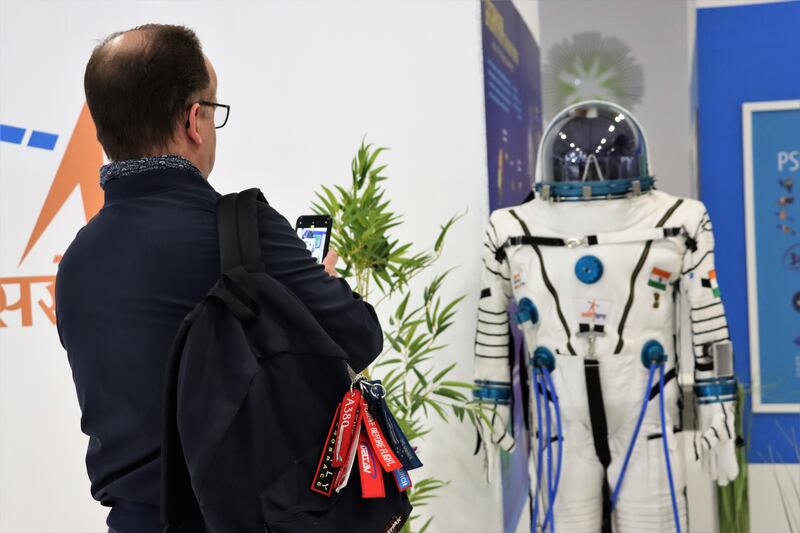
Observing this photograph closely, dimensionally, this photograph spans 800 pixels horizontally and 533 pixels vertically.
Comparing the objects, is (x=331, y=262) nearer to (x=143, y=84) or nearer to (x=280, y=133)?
(x=143, y=84)

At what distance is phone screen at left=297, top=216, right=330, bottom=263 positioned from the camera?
1738 millimetres

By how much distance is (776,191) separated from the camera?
3639 mm

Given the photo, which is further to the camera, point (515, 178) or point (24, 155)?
point (515, 178)

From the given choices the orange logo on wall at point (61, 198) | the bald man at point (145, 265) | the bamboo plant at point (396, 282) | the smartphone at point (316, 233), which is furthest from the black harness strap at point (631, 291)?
the orange logo on wall at point (61, 198)

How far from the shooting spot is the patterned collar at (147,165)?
137 centimetres

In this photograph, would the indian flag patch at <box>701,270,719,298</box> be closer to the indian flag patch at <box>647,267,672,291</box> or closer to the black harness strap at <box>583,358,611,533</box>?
the indian flag patch at <box>647,267,672,291</box>

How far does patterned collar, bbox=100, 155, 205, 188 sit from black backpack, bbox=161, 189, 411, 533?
9 cm

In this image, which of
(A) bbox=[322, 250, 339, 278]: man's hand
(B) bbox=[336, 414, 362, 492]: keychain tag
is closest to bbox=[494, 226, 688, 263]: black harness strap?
(A) bbox=[322, 250, 339, 278]: man's hand

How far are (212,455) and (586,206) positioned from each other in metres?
1.88

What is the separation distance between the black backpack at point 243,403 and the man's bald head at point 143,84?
160 mm

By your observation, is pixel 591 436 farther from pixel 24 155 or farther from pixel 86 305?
pixel 24 155

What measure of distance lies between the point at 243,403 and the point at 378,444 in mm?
262

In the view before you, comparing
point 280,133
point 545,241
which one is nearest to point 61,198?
point 280,133

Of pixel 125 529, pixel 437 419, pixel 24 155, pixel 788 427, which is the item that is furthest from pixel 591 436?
pixel 24 155
